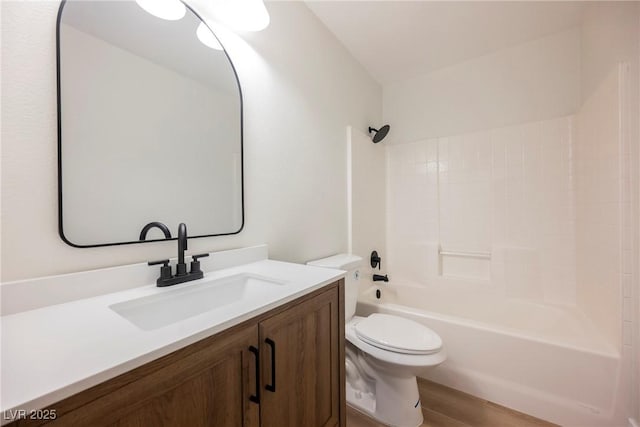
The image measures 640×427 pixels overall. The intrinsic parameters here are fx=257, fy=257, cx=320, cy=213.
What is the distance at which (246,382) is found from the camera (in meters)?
0.67

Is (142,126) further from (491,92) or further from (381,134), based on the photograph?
(491,92)

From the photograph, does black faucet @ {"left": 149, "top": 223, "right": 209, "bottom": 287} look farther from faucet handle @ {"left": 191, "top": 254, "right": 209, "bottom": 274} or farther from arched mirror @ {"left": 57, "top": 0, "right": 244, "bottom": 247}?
arched mirror @ {"left": 57, "top": 0, "right": 244, "bottom": 247}

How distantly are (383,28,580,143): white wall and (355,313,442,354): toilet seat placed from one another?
1.75 m

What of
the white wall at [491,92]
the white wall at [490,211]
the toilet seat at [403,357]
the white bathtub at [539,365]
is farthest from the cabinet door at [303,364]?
the white wall at [491,92]

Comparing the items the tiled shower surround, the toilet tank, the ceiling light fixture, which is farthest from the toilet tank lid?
the ceiling light fixture

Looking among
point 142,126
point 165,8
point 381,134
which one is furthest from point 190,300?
point 381,134

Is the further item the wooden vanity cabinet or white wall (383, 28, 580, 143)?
white wall (383, 28, 580, 143)

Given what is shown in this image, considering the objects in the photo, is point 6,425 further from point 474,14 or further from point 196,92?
point 474,14

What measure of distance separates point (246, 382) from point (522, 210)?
7.55ft

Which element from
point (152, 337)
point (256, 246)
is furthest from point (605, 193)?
point (152, 337)

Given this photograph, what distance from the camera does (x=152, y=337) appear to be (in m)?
0.51

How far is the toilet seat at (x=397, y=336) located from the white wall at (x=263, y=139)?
0.54 m

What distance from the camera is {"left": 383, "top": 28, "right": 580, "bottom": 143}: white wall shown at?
1.90 metres

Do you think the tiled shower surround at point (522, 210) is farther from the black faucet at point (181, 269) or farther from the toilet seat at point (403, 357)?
the black faucet at point (181, 269)
